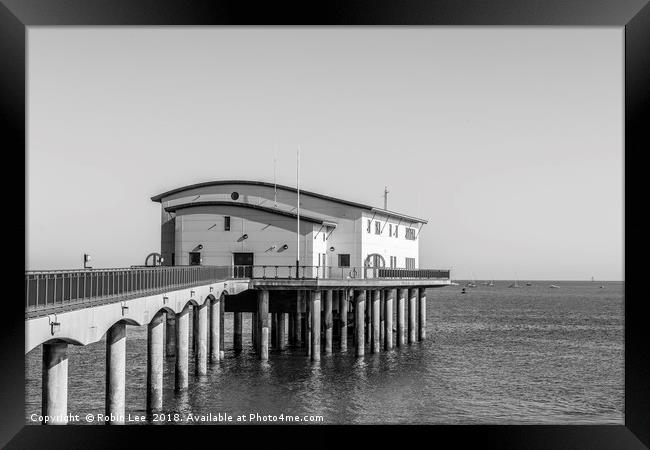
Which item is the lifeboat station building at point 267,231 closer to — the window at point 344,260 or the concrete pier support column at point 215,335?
the window at point 344,260

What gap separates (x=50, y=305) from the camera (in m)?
15.7

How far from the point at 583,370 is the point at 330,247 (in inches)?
686

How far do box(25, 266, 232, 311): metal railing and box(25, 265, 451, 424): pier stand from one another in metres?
0.03

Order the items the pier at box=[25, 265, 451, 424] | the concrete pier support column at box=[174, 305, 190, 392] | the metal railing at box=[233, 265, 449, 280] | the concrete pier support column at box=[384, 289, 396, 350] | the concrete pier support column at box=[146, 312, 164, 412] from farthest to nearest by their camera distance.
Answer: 1. the concrete pier support column at box=[384, 289, 396, 350]
2. the metal railing at box=[233, 265, 449, 280]
3. the concrete pier support column at box=[174, 305, 190, 392]
4. the concrete pier support column at box=[146, 312, 164, 412]
5. the pier at box=[25, 265, 451, 424]

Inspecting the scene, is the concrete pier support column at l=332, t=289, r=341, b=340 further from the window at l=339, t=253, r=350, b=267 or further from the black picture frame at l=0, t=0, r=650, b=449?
the black picture frame at l=0, t=0, r=650, b=449

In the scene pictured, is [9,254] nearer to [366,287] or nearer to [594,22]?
[594,22]

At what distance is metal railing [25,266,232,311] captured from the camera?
1519 centimetres

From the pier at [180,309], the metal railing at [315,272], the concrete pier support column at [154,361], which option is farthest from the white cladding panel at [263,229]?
the concrete pier support column at [154,361]

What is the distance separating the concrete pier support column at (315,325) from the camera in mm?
Answer: 41156

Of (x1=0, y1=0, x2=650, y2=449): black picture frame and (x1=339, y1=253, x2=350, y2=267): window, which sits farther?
(x1=339, y1=253, x2=350, y2=267): window

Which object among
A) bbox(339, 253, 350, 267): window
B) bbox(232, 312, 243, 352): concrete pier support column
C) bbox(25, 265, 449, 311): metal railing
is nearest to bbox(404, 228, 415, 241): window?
bbox(339, 253, 350, 267): window

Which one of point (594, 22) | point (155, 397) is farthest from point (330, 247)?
point (594, 22)

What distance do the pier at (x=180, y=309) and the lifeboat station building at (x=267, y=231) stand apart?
87 centimetres

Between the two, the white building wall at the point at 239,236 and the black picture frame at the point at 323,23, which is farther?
the white building wall at the point at 239,236
